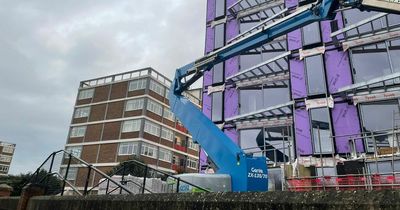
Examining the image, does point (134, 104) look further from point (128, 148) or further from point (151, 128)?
point (128, 148)

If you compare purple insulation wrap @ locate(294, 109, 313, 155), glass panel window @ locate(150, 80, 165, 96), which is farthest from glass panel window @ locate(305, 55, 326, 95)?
glass panel window @ locate(150, 80, 165, 96)

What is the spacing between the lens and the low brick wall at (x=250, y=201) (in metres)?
2.54

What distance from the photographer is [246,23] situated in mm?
24250

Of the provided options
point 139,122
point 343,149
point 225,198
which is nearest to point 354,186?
point 343,149

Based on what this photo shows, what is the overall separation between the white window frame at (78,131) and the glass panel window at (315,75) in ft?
126

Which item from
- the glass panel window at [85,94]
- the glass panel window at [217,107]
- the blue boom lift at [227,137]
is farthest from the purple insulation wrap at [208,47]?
the glass panel window at [85,94]

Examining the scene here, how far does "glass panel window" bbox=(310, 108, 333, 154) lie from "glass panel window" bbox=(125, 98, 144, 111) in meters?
30.7

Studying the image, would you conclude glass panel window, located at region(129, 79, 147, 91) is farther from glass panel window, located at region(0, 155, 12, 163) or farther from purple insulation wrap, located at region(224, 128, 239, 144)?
glass panel window, located at region(0, 155, 12, 163)

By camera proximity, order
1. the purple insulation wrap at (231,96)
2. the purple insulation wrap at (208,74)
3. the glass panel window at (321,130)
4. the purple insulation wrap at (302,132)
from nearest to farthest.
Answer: the glass panel window at (321,130) → the purple insulation wrap at (302,132) → the purple insulation wrap at (231,96) → the purple insulation wrap at (208,74)

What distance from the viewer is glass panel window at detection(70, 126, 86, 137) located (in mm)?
48156

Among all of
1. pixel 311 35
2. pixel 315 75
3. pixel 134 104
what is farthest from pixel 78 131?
pixel 315 75

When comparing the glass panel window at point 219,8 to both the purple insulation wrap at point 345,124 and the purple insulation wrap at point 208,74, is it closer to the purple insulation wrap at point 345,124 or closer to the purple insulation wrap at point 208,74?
the purple insulation wrap at point 208,74

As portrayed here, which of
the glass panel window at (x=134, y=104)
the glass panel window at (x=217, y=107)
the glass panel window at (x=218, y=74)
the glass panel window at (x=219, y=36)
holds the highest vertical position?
the glass panel window at (x=134, y=104)

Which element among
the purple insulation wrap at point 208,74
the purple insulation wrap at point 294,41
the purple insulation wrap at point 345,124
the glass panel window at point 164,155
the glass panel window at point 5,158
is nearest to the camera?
the purple insulation wrap at point 345,124
